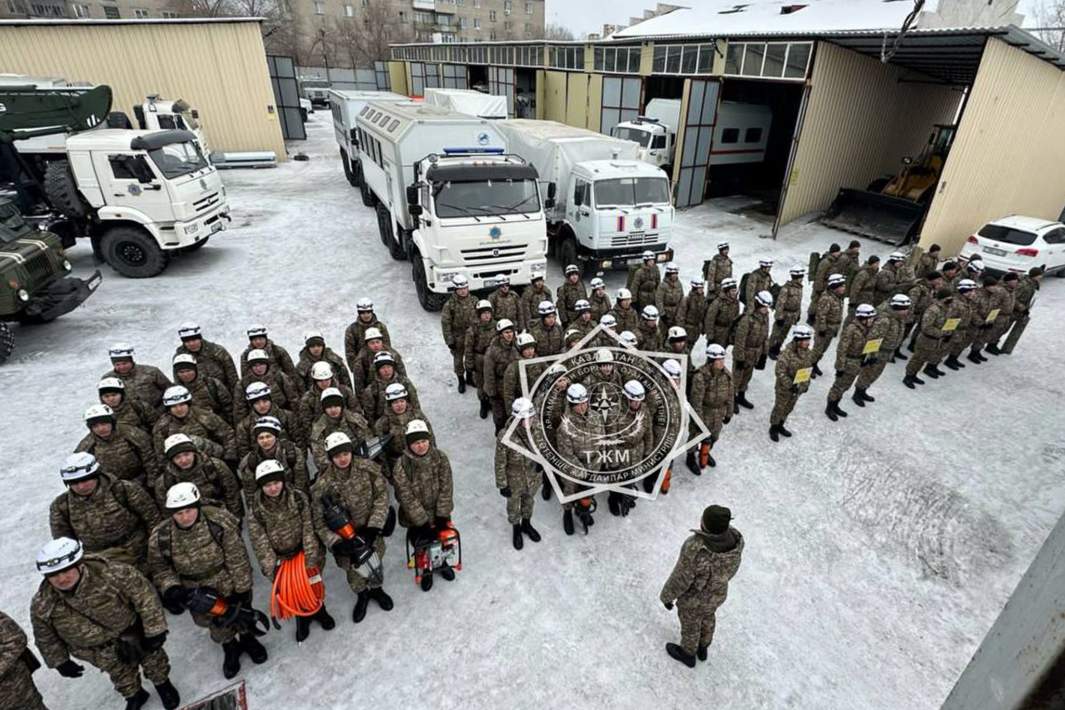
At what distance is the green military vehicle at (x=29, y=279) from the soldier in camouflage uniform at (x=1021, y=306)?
1574cm

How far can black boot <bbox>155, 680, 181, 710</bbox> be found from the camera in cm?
379

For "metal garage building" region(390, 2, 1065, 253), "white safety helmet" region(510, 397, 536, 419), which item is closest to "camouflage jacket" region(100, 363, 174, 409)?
"white safety helmet" region(510, 397, 536, 419)

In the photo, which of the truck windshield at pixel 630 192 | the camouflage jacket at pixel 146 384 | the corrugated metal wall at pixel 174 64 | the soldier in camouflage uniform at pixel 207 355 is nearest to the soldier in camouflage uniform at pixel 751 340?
the truck windshield at pixel 630 192

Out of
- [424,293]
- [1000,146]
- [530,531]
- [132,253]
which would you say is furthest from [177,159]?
[1000,146]

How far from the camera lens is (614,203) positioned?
10.6 metres

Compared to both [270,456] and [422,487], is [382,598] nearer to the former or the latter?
[422,487]

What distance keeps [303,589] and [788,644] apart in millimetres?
4014

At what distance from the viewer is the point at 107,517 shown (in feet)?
13.3

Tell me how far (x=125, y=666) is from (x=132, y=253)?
1028 centimetres

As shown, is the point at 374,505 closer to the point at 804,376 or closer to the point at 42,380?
the point at 804,376

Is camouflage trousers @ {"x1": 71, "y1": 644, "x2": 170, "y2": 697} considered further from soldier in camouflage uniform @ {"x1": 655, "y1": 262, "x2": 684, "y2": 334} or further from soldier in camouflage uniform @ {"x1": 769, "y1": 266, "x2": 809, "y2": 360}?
soldier in camouflage uniform @ {"x1": 769, "y1": 266, "x2": 809, "y2": 360}

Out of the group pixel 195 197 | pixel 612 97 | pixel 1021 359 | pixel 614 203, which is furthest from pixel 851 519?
pixel 612 97

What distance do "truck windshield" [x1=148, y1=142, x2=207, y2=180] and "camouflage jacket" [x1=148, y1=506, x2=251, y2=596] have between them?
31.2 feet

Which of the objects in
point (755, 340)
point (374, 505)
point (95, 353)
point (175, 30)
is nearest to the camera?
point (374, 505)
